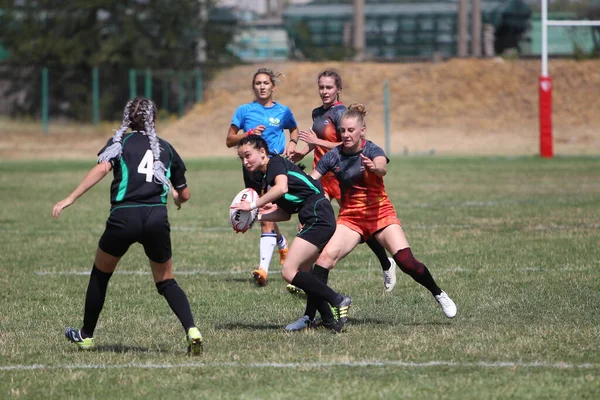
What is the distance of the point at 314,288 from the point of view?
25.3 feet

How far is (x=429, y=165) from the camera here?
29.2m

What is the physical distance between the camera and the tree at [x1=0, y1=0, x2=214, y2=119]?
45562 mm

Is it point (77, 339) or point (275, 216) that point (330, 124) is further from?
point (77, 339)

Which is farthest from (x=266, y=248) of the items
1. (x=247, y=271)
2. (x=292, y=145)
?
(x=292, y=145)

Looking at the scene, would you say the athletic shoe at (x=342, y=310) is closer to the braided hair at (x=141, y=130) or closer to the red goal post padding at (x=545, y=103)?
the braided hair at (x=141, y=130)

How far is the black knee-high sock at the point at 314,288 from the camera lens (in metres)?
7.70

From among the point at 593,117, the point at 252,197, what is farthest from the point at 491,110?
the point at 252,197

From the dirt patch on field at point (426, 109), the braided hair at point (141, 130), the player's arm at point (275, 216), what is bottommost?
the dirt patch on field at point (426, 109)

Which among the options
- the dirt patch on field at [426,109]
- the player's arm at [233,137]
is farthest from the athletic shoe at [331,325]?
the dirt patch on field at [426,109]

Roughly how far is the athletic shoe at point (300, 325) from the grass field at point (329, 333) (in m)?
0.19

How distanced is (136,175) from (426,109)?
36764 mm

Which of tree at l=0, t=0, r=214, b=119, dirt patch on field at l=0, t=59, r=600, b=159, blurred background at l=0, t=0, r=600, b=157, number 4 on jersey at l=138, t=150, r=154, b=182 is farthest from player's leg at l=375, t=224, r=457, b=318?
tree at l=0, t=0, r=214, b=119

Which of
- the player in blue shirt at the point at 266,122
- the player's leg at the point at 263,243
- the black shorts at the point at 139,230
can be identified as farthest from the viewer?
the player in blue shirt at the point at 266,122

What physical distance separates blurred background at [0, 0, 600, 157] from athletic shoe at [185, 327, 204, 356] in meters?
33.9
